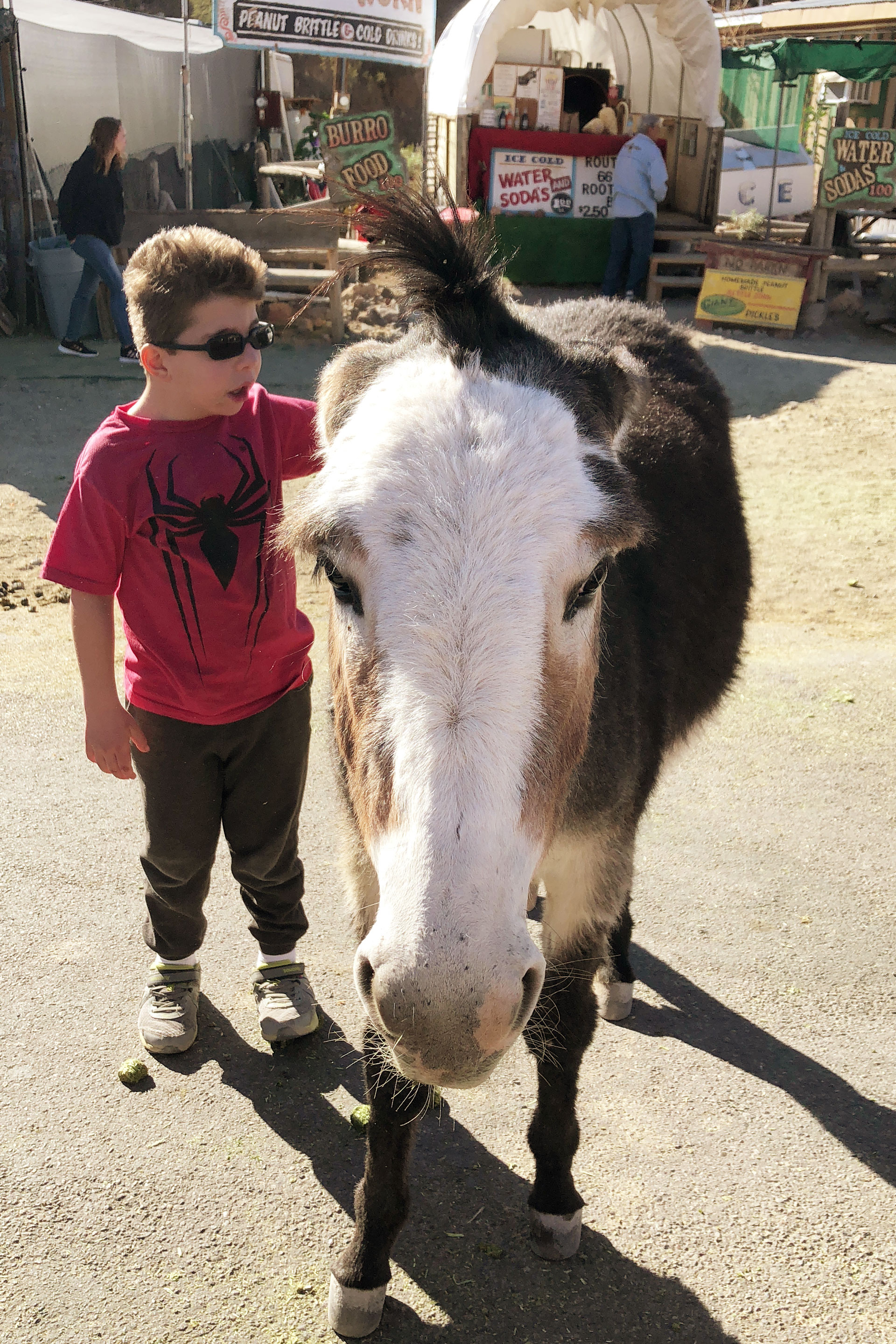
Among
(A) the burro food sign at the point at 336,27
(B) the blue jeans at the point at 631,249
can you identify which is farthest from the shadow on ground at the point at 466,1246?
(A) the burro food sign at the point at 336,27

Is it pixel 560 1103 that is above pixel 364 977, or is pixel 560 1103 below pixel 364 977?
below

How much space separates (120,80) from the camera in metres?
16.4

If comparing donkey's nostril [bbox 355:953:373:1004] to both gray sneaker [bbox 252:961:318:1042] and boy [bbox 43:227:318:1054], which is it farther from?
gray sneaker [bbox 252:961:318:1042]

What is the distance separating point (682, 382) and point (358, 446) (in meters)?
2.20

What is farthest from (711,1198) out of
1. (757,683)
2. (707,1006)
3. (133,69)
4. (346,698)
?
(133,69)

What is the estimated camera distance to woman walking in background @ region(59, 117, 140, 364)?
33.9 feet

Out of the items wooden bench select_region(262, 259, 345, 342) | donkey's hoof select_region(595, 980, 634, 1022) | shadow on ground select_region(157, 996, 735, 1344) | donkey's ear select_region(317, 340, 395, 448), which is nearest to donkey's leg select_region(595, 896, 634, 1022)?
donkey's hoof select_region(595, 980, 634, 1022)

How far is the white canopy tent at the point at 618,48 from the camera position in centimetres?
1305

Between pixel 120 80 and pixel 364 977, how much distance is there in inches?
737

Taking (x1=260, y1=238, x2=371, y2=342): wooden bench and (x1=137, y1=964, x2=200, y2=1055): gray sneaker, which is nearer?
(x1=137, y1=964, x2=200, y2=1055): gray sneaker

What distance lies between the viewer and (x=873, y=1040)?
324 cm

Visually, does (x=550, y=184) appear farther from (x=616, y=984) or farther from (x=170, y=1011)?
(x=170, y=1011)

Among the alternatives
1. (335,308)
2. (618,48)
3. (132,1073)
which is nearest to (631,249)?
(335,308)

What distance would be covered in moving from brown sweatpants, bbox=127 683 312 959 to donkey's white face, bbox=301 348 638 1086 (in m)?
1.07
